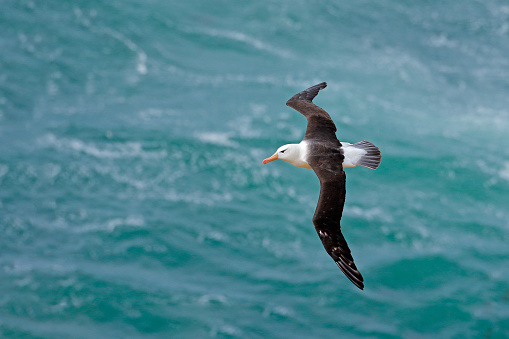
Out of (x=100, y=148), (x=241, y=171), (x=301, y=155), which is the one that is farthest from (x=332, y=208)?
(x=100, y=148)

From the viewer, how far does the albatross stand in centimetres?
1271

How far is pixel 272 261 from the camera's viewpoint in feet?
88.5

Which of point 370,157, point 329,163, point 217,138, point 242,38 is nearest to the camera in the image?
point 329,163

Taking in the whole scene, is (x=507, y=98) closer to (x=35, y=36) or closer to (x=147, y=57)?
(x=147, y=57)

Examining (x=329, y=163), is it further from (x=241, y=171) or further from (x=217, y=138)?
(x=217, y=138)

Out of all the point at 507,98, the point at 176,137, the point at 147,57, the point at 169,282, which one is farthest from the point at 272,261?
the point at 507,98

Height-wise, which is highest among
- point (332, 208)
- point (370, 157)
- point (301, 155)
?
point (370, 157)

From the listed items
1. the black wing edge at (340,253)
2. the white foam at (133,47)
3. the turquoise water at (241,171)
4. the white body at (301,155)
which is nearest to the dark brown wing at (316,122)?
the white body at (301,155)

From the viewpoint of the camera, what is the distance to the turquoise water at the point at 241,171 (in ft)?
84.0

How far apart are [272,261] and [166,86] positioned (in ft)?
34.4

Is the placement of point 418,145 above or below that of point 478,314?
above

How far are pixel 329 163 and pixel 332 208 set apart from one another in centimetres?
115

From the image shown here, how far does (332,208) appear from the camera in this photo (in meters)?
13.1

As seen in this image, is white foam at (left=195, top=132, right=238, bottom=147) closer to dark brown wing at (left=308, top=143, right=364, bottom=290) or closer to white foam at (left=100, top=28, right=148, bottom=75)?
white foam at (left=100, top=28, right=148, bottom=75)
